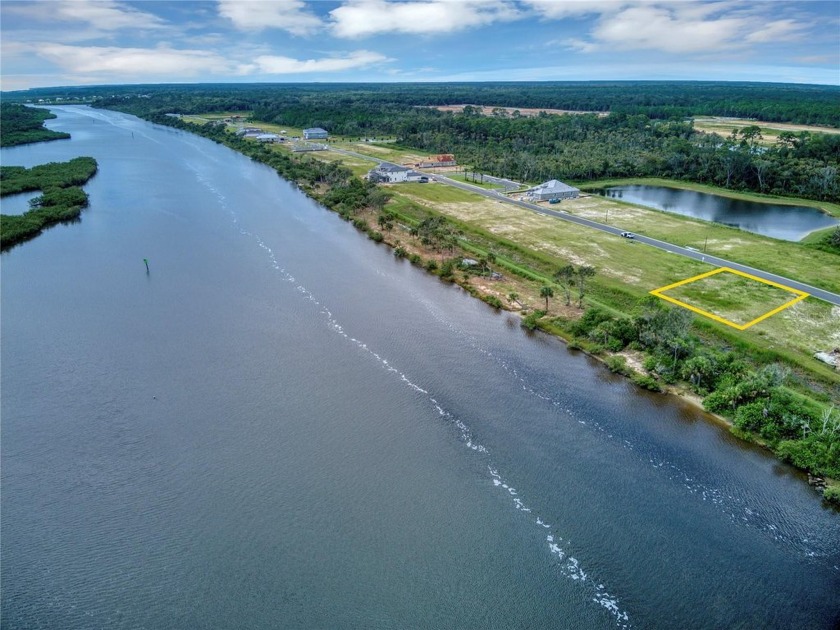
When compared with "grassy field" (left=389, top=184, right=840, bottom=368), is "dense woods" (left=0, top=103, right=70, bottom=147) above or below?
above

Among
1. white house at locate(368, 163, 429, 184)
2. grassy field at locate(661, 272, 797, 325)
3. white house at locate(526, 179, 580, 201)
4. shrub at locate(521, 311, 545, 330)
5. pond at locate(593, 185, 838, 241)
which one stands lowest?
shrub at locate(521, 311, 545, 330)

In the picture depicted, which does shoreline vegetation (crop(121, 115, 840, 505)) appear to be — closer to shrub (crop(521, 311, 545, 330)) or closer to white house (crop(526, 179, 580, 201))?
shrub (crop(521, 311, 545, 330))

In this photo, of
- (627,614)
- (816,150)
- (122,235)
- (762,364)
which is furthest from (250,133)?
(627,614)

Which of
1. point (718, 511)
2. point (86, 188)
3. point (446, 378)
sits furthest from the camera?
point (86, 188)

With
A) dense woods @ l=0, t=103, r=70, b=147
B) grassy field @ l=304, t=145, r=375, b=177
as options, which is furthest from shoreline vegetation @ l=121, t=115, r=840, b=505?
dense woods @ l=0, t=103, r=70, b=147

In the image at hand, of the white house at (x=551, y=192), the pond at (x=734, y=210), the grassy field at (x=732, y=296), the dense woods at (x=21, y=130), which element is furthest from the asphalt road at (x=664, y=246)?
the dense woods at (x=21, y=130)

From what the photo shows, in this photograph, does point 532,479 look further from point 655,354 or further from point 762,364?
point 762,364

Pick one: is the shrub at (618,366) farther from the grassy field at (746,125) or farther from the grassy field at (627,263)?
the grassy field at (746,125)
